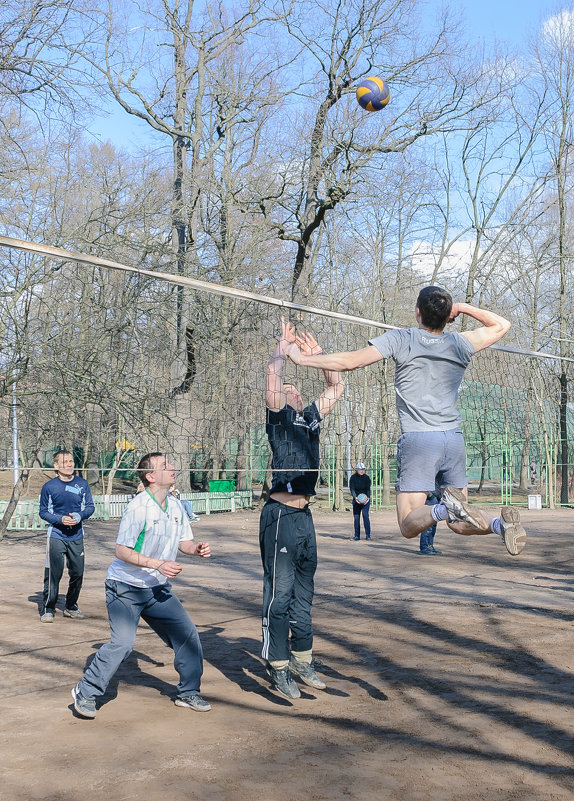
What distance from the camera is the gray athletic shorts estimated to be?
17.0ft

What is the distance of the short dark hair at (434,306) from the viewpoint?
5180 millimetres

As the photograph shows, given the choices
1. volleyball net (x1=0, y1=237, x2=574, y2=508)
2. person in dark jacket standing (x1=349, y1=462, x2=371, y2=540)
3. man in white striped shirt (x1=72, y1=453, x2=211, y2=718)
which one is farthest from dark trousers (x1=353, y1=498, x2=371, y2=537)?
man in white striped shirt (x1=72, y1=453, x2=211, y2=718)

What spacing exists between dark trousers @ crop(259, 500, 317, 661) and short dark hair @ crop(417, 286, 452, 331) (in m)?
1.83

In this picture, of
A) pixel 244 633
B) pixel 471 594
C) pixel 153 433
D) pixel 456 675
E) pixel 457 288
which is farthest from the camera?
pixel 457 288

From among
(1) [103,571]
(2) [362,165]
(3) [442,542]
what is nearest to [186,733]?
(1) [103,571]

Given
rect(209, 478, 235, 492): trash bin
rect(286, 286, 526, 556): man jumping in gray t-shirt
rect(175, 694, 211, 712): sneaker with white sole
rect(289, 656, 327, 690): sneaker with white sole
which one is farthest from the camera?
rect(209, 478, 235, 492): trash bin

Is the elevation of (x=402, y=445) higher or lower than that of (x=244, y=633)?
higher

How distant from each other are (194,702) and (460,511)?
2376 millimetres

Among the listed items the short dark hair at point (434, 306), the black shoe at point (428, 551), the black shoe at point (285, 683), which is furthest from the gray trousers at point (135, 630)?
the black shoe at point (428, 551)

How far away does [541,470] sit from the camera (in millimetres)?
29281

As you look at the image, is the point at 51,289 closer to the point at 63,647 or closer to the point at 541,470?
the point at 63,647

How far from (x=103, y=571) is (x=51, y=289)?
4712 mm

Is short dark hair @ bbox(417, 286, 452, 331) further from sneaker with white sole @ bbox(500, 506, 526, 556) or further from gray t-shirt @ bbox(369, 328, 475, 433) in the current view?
sneaker with white sole @ bbox(500, 506, 526, 556)

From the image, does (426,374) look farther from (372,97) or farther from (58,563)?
(372,97)
